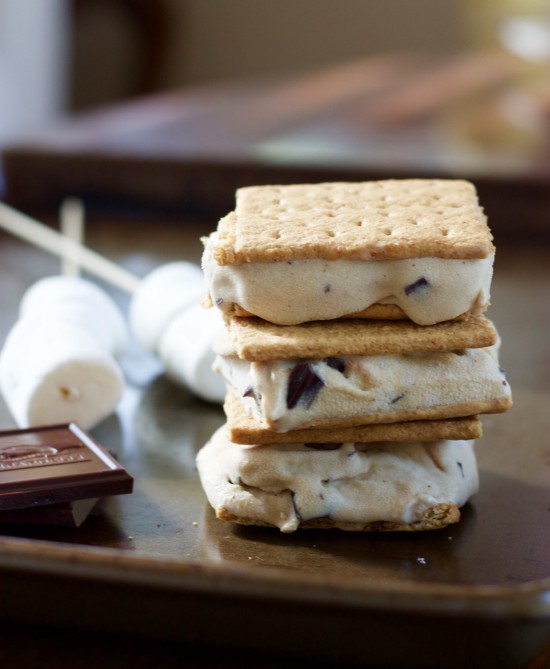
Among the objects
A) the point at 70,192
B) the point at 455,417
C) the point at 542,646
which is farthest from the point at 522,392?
the point at 70,192

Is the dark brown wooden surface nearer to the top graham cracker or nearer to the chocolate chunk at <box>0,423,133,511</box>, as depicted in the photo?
the top graham cracker

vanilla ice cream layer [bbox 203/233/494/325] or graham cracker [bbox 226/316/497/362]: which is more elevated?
vanilla ice cream layer [bbox 203/233/494/325]

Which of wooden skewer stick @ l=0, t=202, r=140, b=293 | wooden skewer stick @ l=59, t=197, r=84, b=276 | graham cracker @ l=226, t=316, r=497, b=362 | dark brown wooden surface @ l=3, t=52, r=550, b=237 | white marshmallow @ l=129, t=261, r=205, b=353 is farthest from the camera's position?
dark brown wooden surface @ l=3, t=52, r=550, b=237

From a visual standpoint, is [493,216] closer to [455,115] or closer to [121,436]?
[455,115]

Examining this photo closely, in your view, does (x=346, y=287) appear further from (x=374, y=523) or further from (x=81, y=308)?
(x=81, y=308)

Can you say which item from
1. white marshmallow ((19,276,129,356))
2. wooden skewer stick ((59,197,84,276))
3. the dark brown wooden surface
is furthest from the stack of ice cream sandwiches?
the dark brown wooden surface
